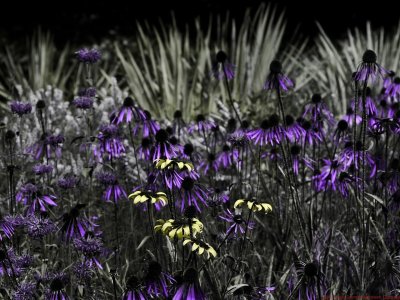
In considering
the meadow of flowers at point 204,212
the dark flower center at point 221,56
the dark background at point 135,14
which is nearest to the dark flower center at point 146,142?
the meadow of flowers at point 204,212

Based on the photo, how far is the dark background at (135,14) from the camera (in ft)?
31.8

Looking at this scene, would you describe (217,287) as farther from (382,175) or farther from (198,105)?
(198,105)

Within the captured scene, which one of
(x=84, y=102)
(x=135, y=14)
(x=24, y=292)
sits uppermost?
(x=135, y=14)

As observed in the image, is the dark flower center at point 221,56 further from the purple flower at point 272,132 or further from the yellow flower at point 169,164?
the yellow flower at point 169,164

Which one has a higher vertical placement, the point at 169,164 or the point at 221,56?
the point at 221,56

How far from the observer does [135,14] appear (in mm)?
9977

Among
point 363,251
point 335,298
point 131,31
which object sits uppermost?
point 131,31

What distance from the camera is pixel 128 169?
14.5 feet

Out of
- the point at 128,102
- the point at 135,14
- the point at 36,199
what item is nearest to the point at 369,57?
the point at 128,102

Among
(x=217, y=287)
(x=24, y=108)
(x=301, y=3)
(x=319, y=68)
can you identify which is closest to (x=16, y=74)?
(x=319, y=68)

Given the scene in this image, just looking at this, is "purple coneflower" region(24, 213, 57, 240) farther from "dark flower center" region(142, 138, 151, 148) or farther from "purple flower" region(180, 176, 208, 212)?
"dark flower center" region(142, 138, 151, 148)

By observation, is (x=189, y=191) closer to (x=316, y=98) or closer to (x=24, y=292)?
(x=24, y=292)

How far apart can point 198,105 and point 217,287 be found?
13.6ft

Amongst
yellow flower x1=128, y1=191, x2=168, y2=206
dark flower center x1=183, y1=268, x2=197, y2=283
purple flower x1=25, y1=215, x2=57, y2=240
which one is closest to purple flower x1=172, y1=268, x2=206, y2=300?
dark flower center x1=183, y1=268, x2=197, y2=283
